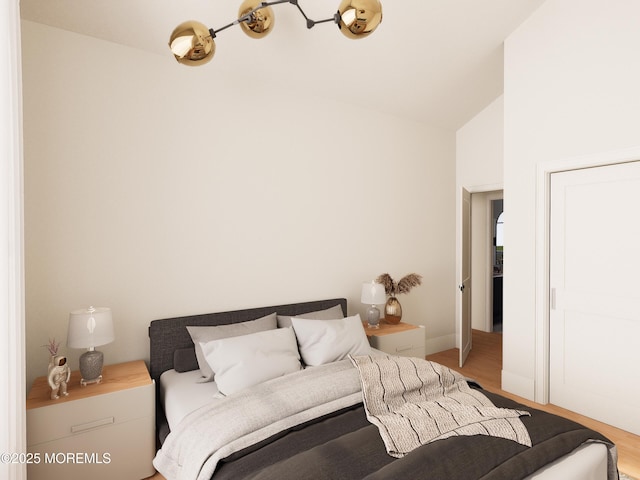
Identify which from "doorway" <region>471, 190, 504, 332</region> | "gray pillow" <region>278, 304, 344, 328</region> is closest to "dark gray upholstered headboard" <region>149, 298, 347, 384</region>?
"gray pillow" <region>278, 304, 344, 328</region>

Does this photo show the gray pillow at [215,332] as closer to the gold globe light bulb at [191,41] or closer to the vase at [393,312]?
the vase at [393,312]

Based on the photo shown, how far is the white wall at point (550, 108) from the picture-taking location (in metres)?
2.66

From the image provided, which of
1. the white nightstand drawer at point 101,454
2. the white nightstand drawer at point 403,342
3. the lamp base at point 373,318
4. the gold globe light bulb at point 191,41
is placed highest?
the gold globe light bulb at point 191,41

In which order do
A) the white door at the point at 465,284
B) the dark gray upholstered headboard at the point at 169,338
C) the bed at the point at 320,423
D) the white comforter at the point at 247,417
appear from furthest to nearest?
the white door at the point at 465,284 → the dark gray upholstered headboard at the point at 169,338 → the white comforter at the point at 247,417 → the bed at the point at 320,423

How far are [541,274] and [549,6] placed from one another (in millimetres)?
2194

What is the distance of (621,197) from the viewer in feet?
8.82

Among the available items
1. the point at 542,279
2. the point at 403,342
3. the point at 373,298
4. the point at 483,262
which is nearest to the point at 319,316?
the point at 373,298

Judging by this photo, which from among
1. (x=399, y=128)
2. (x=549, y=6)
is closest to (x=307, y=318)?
(x=399, y=128)

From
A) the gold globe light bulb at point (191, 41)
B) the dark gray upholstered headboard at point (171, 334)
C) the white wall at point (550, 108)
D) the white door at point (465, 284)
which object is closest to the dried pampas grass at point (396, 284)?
the white door at point (465, 284)

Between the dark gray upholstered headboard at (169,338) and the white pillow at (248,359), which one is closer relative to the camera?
the white pillow at (248,359)

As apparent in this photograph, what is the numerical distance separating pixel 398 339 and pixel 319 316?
2.65 ft

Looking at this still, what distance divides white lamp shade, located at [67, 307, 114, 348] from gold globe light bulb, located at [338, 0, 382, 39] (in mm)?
2167

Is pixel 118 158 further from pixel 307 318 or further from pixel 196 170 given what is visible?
pixel 307 318

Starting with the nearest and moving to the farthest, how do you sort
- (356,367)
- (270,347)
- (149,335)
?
(356,367), (270,347), (149,335)
